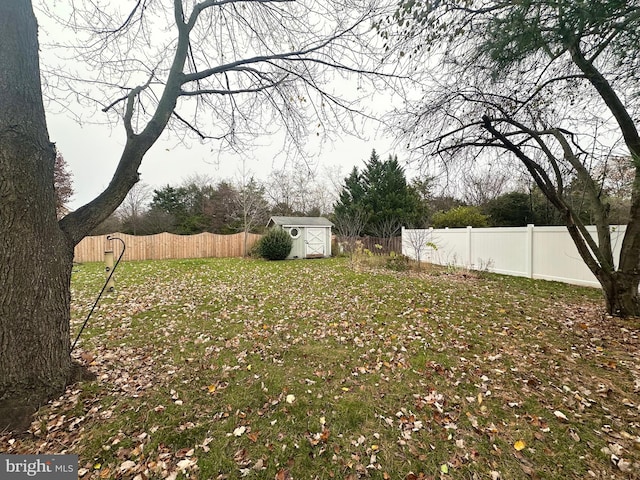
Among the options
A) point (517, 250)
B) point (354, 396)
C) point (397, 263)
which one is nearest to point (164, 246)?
point (397, 263)

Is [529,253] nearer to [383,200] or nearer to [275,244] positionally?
[275,244]

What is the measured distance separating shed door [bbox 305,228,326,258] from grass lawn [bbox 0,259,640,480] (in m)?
10.1

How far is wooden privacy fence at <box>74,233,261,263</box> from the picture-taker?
12805mm

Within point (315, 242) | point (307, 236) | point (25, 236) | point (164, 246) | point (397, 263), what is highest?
point (25, 236)

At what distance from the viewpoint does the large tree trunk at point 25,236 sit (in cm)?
192

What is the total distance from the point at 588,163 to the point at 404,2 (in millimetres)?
3874

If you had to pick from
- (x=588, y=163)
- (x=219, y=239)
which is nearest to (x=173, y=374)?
(x=588, y=163)

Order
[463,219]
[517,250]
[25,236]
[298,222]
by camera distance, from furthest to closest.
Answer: [298,222], [463,219], [517,250], [25,236]

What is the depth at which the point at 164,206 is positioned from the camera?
1961 cm

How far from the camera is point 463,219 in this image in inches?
477

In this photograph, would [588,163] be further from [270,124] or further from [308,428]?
[308,428]

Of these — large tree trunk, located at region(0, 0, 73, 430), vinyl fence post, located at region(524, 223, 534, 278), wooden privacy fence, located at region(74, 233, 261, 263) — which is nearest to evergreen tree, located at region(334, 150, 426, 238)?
wooden privacy fence, located at region(74, 233, 261, 263)

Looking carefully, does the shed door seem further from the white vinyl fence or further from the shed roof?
the white vinyl fence

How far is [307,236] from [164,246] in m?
7.86
